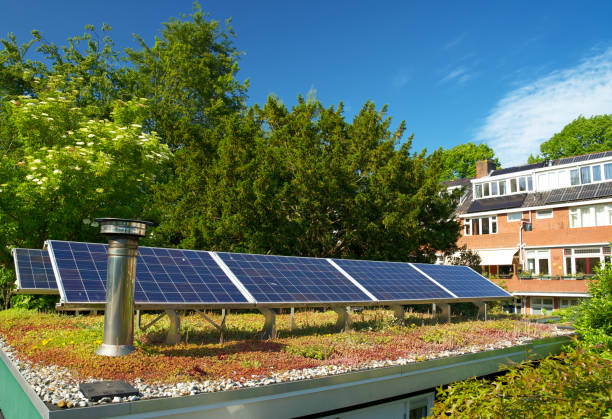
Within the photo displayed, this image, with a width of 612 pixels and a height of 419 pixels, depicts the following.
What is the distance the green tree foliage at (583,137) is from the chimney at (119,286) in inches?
2795

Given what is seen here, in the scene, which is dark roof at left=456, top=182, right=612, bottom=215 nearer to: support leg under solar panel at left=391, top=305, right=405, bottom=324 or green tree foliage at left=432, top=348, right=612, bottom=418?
support leg under solar panel at left=391, top=305, right=405, bottom=324

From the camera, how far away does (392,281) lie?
47.6 ft

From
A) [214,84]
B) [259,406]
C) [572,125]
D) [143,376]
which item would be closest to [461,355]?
[259,406]

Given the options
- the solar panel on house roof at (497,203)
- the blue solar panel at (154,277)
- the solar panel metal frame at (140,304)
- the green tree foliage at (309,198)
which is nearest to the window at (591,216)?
the solar panel on house roof at (497,203)

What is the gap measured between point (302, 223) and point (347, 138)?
8.17 meters

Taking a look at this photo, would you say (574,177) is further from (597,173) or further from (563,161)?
(563,161)

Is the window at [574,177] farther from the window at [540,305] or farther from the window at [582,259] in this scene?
the window at [540,305]

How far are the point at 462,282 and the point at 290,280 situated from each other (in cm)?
797

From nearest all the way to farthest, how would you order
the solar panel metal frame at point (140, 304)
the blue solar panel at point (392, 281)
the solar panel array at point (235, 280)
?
the solar panel metal frame at point (140, 304), the solar panel array at point (235, 280), the blue solar panel at point (392, 281)

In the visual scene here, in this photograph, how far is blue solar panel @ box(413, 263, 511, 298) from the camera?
15.7 metres

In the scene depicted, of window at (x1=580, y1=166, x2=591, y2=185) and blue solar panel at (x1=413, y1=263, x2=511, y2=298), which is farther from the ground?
window at (x1=580, y1=166, x2=591, y2=185)

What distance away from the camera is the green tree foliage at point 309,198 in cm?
2197

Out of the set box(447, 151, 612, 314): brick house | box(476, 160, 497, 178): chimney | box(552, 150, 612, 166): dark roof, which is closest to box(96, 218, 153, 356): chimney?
box(447, 151, 612, 314): brick house

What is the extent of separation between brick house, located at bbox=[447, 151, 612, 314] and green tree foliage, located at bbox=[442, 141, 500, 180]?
972 inches
